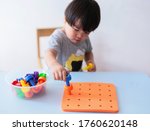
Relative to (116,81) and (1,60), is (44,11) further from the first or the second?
(116,81)

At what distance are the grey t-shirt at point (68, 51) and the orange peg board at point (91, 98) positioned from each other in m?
0.33

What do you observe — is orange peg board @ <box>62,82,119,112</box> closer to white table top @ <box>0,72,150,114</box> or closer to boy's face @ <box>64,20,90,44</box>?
white table top @ <box>0,72,150,114</box>

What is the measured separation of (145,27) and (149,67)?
0.33m

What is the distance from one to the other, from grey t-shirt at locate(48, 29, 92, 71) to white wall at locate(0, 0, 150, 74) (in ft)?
1.63

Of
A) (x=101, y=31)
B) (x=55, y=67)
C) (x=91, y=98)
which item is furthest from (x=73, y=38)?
(x=101, y=31)

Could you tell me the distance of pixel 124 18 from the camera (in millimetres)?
1612

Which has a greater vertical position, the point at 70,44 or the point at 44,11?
the point at 44,11

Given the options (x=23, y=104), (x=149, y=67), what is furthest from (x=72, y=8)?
(x=149, y=67)

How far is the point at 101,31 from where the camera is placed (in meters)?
1.64

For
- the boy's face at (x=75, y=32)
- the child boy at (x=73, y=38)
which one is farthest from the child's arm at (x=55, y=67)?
the boy's face at (x=75, y=32)

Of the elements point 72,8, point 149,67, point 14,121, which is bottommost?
point 149,67

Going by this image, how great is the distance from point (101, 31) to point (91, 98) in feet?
3.27

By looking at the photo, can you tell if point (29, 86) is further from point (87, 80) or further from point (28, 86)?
point (87, 80)

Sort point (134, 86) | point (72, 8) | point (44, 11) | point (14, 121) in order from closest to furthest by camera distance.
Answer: point (14, 121)
point (134, 86)
point (72, 8)
point (44, 11)
